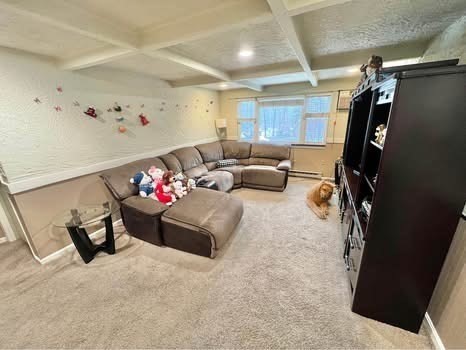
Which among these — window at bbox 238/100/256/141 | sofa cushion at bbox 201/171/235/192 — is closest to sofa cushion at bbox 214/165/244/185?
sofa cushion at bbox 201/171/235/192

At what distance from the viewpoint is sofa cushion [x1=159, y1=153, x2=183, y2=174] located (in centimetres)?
325

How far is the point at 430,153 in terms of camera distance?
1000 millimetres

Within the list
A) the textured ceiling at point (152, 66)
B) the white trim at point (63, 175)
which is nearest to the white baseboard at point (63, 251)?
the white trim at point (63, 175)

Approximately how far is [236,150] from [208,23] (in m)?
3.42

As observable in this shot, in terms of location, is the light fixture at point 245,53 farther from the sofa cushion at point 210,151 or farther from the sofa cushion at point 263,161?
the sofa cushion at point 263,161

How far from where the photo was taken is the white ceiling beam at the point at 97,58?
1.67 meters

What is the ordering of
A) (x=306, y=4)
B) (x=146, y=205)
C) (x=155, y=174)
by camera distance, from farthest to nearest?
1. (x=155, y=174)
2. (x=146, y=205)
3. (x=306, y=4)

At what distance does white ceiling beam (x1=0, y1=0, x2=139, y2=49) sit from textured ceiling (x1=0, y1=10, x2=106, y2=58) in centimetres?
34

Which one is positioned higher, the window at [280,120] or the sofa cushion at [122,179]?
the window at [280,120]

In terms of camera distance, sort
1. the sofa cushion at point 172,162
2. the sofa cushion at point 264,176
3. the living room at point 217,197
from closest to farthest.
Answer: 1. the living room at point 217,197
2. the sofa cushion at point 172,162
3. the sofa cushion at point 264,176

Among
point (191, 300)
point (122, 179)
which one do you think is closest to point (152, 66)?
point (122, 179)

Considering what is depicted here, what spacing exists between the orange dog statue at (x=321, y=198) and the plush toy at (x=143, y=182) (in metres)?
2.49

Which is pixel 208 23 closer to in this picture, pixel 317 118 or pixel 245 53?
pixel 245 53

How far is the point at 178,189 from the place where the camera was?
2.56m
